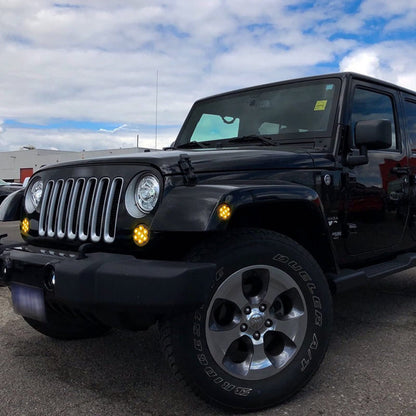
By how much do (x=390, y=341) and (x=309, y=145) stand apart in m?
1.58

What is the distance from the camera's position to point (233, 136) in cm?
369

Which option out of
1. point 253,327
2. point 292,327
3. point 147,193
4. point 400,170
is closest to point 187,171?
point 147,193

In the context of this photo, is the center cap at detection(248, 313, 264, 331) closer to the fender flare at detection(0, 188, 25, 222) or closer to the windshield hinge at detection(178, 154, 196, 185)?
the windshield hinge at detection(178, 154, 196, 185)

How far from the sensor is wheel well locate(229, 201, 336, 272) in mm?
2699

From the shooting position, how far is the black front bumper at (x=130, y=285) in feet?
6.74

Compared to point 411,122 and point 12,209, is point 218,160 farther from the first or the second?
point 411,122

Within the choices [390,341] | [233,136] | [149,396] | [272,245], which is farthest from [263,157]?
[390,341]

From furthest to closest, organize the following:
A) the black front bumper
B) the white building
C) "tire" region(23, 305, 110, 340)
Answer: the white building → "tire" region(23, 305, 110, 340) → the black front bumper

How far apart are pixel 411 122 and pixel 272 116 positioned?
1.42 m

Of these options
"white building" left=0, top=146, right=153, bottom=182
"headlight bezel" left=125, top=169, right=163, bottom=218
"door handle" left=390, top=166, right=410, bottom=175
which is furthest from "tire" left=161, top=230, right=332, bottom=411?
"white building" left=0, top=146, right=153, bottom=182

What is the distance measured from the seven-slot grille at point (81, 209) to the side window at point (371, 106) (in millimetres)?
1877

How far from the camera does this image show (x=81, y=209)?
260 cm

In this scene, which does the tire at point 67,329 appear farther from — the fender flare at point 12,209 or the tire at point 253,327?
the tire at point 253,327

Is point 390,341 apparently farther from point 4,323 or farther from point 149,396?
point 4,323
